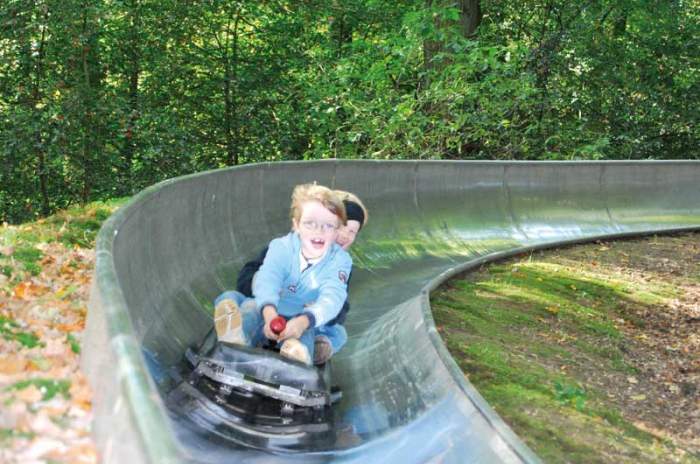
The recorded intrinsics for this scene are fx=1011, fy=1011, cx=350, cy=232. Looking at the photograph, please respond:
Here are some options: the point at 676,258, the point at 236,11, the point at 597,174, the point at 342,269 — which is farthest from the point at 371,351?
the point at 236,11

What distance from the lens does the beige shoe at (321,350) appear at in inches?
232

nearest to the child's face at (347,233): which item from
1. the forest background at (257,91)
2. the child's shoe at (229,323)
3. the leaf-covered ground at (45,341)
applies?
the child's shoe at (229,323)

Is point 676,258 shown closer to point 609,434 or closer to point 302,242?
point 609,434

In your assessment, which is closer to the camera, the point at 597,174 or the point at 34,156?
the point at 597,174

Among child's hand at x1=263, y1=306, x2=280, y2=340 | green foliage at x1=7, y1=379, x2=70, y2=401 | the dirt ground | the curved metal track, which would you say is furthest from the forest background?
green foliage at x1=7, y1=379, x2=70, y2=401

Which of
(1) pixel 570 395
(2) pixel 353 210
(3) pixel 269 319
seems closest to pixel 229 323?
(3) pixel 269 319

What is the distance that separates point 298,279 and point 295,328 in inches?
24.1

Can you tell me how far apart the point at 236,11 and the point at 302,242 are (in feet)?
48.9

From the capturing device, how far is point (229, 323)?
5477mm

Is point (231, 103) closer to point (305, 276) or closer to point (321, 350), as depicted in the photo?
point (305, 276)

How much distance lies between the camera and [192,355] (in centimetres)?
570

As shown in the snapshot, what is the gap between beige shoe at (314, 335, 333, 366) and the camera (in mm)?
5895

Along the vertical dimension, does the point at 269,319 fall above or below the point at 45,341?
below

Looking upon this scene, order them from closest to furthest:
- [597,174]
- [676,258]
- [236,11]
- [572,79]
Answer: [676,258], [597,174], [236,11], [572,79]
